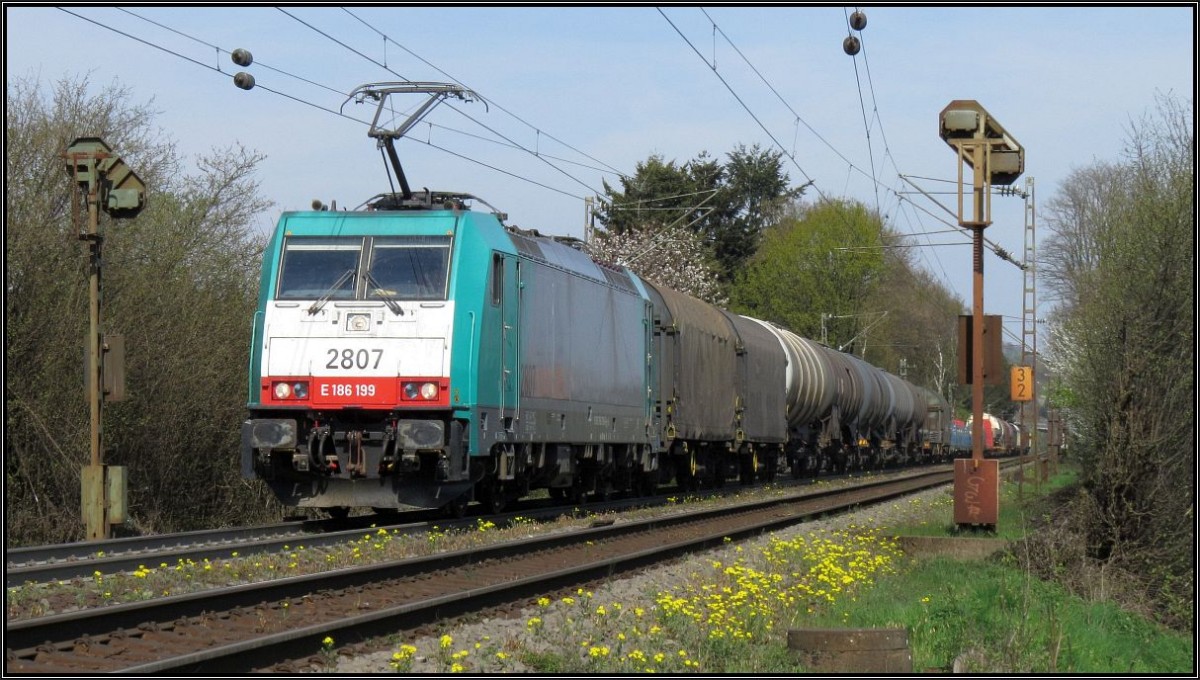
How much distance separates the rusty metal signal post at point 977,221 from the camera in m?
14.8

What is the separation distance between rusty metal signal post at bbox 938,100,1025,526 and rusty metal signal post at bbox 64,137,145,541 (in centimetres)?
850

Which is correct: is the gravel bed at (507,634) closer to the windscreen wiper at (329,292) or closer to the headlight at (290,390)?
the headlight at (290,390)

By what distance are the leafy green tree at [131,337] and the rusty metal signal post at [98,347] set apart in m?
0.32

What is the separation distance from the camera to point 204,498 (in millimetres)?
17938

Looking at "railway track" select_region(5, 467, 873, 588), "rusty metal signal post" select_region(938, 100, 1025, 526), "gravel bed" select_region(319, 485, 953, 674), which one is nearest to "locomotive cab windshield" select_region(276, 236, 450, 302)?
"railway track" select_region(5, 467, 873, 588)

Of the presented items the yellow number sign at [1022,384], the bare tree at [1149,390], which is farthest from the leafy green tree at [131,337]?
the yellow number sign at [1022,384]

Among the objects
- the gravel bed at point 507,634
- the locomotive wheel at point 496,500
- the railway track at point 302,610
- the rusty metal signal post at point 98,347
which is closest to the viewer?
the railway track at point 302,610

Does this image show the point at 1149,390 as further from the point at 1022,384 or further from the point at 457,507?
the point at 1022,384

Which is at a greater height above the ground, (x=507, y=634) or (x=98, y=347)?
(x=98, y=347)

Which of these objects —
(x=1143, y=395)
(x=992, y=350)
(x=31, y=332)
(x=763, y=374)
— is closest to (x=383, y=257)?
(x=31, y=332)

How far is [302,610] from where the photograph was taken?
351 inches

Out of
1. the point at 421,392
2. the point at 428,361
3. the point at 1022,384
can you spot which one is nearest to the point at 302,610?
the point at 421,392

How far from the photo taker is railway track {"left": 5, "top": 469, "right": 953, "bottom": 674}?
7.08 metres

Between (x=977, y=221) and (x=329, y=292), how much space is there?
679cm
